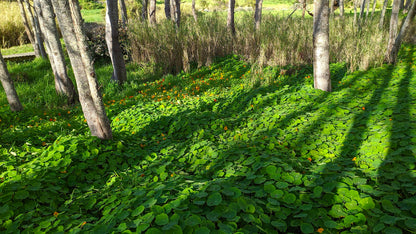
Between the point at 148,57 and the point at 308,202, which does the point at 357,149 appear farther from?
the point at 148,57

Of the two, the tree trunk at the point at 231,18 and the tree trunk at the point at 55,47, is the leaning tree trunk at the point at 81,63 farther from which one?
the tree trunk at the point at 231,18

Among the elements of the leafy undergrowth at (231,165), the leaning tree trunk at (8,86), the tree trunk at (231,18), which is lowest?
the leafy undergrowth at (231,165)

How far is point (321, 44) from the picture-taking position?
14.9 feet

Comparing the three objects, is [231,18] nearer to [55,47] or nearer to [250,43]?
[250,43]

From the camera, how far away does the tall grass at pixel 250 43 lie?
21.6 feet

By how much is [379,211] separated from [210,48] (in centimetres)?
754

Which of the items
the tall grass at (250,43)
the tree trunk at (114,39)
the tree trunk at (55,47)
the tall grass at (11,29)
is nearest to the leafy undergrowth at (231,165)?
the tree trunk at (55,47)

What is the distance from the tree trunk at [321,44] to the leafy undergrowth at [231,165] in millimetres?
275

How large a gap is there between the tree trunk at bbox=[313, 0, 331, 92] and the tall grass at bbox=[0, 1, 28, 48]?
1513 centimetres

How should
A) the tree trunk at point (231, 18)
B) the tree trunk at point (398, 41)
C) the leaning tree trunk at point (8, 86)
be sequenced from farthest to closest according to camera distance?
the tree trunk at point (231, 18) → the tree trunk at point (398, 41) → the leaning tree trunk at point (8, 86)

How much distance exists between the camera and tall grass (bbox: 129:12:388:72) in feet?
21.6

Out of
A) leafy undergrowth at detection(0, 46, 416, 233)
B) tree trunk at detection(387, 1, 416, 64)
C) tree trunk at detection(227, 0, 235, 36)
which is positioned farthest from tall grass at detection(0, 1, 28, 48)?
tree trunk at detection(387, 1, 416, 64)

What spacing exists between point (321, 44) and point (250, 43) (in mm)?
3889

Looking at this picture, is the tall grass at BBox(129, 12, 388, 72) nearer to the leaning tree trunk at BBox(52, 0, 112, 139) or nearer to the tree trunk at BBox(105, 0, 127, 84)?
the tree trunk at BBox(105, 0, 127, 84)
